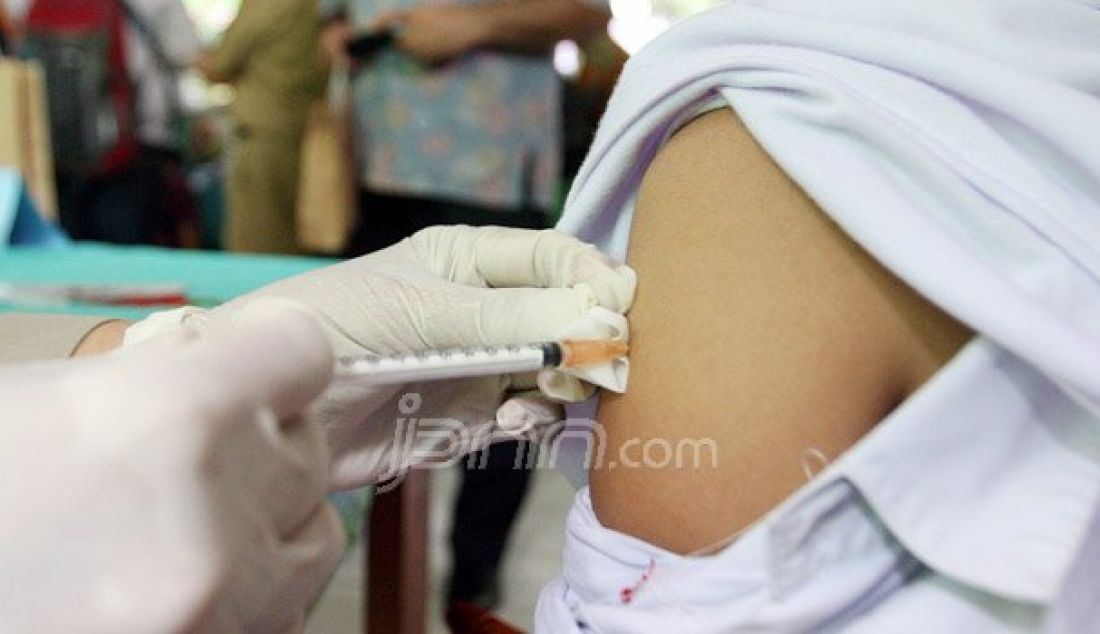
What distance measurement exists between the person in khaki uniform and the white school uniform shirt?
67.7 inches

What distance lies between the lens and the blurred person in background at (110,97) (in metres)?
2.88

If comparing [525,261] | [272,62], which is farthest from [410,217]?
[525,261]

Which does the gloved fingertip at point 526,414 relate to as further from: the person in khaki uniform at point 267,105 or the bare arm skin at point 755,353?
the person in khaki uniform at point 267,105

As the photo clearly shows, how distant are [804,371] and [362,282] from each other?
33 cm

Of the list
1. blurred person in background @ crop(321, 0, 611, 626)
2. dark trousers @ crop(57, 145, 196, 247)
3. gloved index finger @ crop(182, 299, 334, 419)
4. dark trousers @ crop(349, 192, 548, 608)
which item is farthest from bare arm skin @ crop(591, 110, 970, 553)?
dark trousers @ crop(57, 145, 196, 247)

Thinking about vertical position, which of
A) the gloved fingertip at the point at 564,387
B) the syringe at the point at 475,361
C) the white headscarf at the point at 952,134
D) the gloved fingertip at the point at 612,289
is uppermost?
the white headscarf at the point at 952,134

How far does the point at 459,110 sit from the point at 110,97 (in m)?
1.55

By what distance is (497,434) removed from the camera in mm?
900

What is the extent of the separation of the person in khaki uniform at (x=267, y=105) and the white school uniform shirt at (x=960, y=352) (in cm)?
172

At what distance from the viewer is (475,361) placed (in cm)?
71

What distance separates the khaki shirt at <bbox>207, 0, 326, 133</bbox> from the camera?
7.61ft

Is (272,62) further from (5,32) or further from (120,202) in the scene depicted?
(5,32)

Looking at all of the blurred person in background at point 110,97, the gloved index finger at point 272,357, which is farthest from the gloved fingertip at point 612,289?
the blurred person in background at point 110,97

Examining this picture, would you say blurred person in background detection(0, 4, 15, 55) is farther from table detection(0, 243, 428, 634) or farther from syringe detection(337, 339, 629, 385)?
syringe detection(337, 339, 629, 385)
